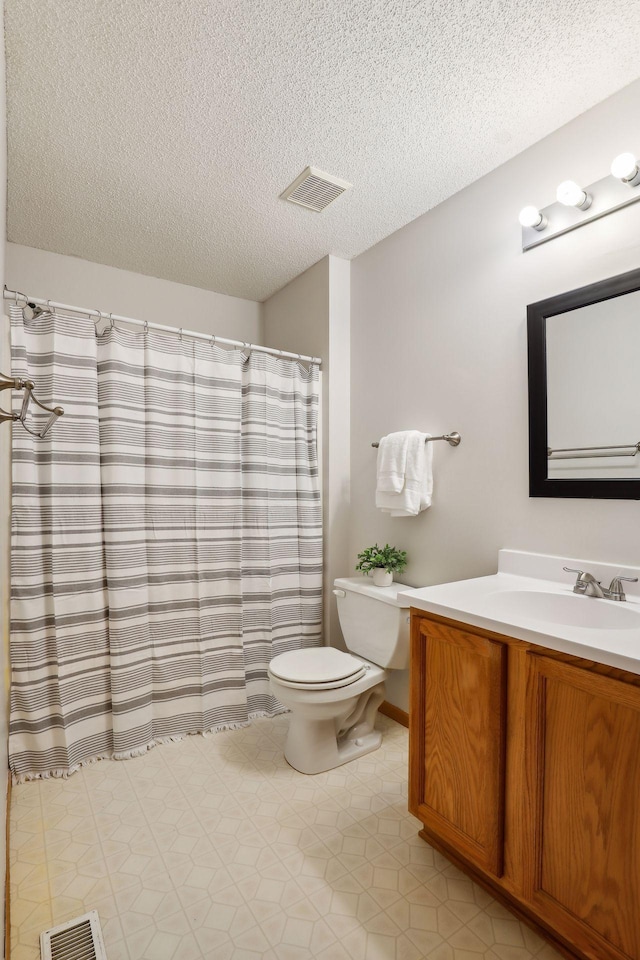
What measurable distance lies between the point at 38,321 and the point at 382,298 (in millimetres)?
1545

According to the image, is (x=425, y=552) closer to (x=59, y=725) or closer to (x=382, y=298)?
(x=382, y=298)

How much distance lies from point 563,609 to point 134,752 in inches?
71.6

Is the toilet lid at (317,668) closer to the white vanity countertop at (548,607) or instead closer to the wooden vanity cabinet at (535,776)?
the wooden vanity cabinet at (535,776)

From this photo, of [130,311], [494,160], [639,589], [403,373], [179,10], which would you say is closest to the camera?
[179,10]

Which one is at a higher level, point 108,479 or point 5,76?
point 5,76

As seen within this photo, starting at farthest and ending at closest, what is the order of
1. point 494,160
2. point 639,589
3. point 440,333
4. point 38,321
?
point 440,333, point 38,321, point 494,160, point 639,589

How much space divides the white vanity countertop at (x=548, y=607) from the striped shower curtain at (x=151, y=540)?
114 centimetres

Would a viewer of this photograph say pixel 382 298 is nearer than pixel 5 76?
No

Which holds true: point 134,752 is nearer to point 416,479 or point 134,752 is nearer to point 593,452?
point 416,479

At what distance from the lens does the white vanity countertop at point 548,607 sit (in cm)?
107

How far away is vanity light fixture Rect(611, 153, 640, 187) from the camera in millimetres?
1407

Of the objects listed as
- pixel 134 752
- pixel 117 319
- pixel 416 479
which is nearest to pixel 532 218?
pixel 416 479

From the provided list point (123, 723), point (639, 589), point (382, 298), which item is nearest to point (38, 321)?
point (382, 298)

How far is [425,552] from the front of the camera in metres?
2.20
